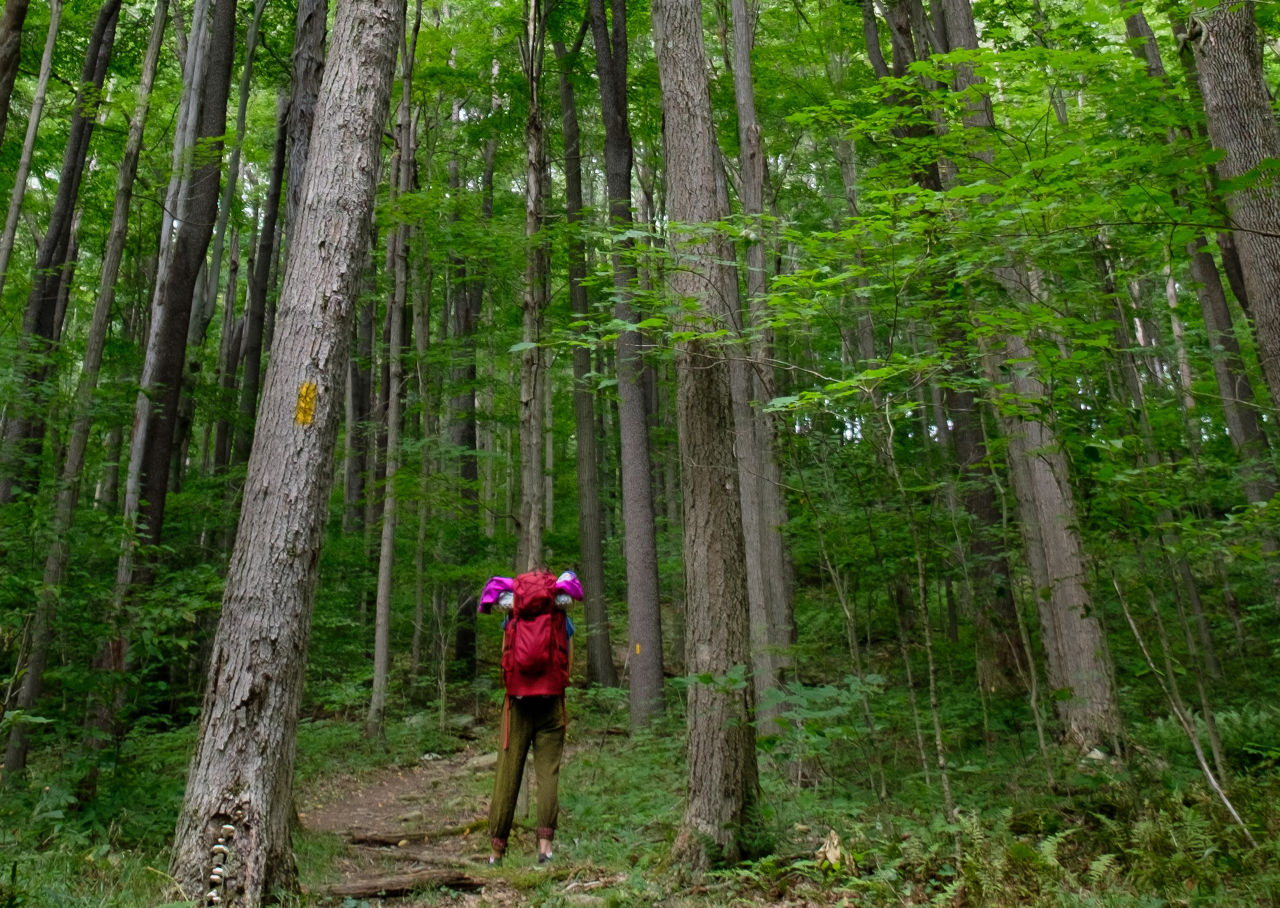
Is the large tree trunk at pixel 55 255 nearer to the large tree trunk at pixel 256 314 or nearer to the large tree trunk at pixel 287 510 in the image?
the large tree trunk at pixel 256 314

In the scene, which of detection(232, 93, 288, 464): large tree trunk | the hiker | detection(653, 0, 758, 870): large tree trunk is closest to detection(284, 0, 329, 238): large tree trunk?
detection(653, 0, 758, 870): large tree trunk

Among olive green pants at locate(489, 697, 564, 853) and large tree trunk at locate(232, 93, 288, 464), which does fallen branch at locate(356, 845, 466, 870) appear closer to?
olive green pants at locate(489, 697, 564, 853)

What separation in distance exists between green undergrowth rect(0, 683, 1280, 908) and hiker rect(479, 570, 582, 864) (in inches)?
19.0

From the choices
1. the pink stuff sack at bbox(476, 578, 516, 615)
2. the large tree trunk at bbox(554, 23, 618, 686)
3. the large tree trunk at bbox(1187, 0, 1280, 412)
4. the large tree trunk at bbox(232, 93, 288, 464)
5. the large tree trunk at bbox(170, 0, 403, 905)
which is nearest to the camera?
the large tree trunk at bbox(170, 0, 403, 905)

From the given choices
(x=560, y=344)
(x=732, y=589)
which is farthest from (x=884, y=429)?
(x=560, y=344)

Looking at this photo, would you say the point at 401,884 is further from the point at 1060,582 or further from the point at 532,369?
the point at 1060,582

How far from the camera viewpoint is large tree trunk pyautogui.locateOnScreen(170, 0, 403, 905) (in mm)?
3748

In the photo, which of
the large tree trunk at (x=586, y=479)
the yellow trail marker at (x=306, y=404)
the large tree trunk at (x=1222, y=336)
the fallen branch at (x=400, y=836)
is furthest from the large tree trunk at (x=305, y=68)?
the large tree trunk at (x=1222, y=336)

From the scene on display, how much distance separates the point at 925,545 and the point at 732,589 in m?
2.41

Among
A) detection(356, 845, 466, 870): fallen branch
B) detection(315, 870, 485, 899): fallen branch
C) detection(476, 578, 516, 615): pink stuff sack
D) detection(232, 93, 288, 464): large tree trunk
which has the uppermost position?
detection(232, 93, 288, 464): large tree trunk

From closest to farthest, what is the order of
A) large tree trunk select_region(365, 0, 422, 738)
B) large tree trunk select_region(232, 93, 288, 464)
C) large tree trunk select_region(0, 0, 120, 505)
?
large tree trunk select_region(0, 0, 120, 505) → large tree trunk select_region(365, 0, 422, 738) → large tree trunk select_region(232, 93, 288, 464)

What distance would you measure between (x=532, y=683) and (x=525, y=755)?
20.2 inches

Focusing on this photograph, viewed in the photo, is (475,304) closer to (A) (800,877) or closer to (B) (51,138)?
(B) (51,138)

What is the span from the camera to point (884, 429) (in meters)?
4.52
